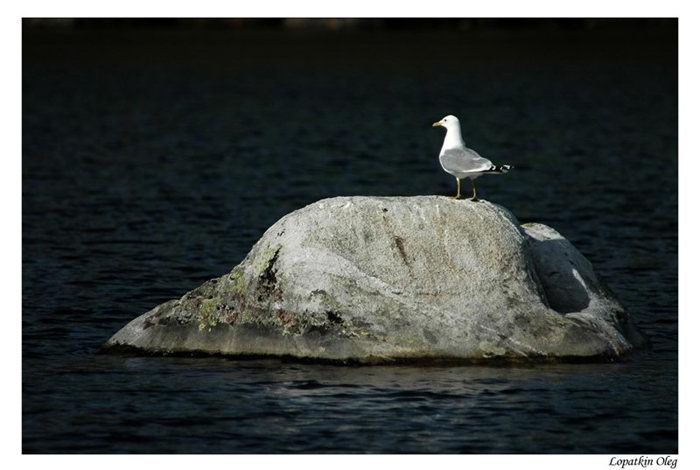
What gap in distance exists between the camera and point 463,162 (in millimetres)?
18234

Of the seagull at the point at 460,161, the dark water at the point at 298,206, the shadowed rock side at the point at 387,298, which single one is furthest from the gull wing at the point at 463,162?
the dark water at the point at 298,206

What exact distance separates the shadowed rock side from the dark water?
1.12ft

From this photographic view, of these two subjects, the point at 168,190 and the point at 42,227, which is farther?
the point at 168,190

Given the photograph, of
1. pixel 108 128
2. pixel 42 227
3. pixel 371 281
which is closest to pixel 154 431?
pixel 371 281

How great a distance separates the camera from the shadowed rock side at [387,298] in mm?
17453

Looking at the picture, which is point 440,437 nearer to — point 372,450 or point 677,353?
point 372,450

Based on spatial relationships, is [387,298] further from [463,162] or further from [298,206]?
[298,206]

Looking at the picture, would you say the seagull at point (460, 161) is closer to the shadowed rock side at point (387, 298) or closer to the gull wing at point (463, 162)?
the gull wing at point (463, 162)

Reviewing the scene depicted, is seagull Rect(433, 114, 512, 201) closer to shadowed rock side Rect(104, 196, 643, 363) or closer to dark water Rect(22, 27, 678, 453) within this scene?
shadowed rock side Rect(104, 196, 643, 363)

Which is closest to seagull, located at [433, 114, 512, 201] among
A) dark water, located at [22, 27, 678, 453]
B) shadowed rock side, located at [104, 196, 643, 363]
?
shadowed rock side, located at [104, 196, 643, 363]

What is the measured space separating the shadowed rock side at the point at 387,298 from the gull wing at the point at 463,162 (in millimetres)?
443

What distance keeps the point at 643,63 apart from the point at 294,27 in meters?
34.5

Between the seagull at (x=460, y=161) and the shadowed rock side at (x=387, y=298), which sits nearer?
the shadowed rock side at (x=387, y=298)

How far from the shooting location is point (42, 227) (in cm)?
2928
